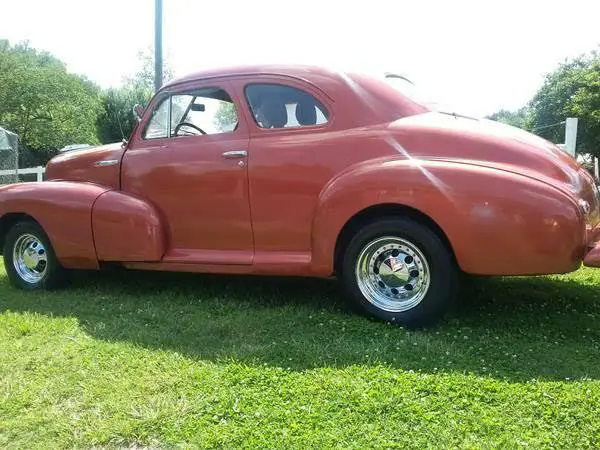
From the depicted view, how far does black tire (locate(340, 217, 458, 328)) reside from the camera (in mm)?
3812

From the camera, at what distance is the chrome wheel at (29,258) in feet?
17.9

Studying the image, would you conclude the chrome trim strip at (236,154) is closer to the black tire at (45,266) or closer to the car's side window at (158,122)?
the car's side window at (158,122)

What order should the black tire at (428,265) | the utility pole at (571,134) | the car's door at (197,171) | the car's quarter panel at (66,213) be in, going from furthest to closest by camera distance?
the utility pole at (571,134) < the car's quarter panel at (66,213) < the car's door at (197,171) < the black tire at (428,265)

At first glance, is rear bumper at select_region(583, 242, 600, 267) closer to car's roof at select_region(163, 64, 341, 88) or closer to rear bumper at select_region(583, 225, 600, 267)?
rear bumper at select_region(583, 225, 600, 267)

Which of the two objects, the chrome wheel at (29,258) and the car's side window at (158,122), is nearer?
the car's side window at (158,122)

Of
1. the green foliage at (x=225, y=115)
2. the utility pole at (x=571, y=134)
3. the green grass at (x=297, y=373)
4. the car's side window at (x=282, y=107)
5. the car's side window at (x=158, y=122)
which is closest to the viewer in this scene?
the green grass at (x=297, y=373)

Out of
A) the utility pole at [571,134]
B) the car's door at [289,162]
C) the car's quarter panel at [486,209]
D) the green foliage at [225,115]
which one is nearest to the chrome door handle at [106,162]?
the green foliage at [225,115]

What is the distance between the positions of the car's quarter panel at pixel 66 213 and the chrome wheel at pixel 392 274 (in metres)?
2.49

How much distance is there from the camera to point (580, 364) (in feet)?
10.8

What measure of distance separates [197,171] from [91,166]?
1319 millimetres

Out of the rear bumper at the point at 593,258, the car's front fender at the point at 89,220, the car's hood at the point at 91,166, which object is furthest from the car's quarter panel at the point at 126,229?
the rear bumper at the point at 593,258

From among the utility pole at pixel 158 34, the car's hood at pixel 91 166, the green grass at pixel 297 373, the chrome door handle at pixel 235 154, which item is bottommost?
the green grass at pixel 297 373

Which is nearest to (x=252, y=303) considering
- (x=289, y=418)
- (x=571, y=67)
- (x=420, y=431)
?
(x=289, y=418)

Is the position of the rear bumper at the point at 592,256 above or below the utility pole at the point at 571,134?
below
